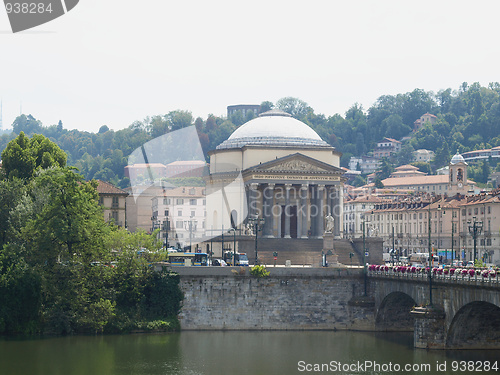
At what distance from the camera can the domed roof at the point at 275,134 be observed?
130500mm

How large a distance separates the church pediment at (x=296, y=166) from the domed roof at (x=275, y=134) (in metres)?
4.61

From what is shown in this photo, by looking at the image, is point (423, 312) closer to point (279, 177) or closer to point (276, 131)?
point (279, 177)

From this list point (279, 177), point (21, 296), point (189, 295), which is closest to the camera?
point (21, 296)

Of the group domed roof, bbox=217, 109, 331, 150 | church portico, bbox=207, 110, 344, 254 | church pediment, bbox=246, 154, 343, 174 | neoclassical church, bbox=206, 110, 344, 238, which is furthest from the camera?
domed roof, bbox=217, 109, 331, 150

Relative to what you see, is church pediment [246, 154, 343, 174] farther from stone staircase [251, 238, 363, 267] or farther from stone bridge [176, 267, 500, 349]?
stone bridge [176, 267, 500, 349]

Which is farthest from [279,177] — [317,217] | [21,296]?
[21,296]

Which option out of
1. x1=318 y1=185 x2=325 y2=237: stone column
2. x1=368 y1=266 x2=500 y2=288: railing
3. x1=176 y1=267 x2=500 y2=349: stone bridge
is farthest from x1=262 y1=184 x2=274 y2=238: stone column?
x1=368 y1=266 x2=500 y2=288: railing

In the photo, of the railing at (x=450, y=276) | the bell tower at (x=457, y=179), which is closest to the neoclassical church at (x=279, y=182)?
the railing at (x=450, y=276)

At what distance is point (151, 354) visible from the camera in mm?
70562

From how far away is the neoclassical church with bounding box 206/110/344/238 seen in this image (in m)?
125

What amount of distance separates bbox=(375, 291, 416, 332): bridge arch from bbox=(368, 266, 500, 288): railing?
2823mm

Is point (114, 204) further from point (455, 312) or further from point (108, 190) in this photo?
point (455, 312)

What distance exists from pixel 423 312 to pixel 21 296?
3237 centimetres

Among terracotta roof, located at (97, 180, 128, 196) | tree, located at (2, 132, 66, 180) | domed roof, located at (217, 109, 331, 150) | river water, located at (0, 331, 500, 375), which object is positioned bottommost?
river water, located at (0, 331, 500, 375)
